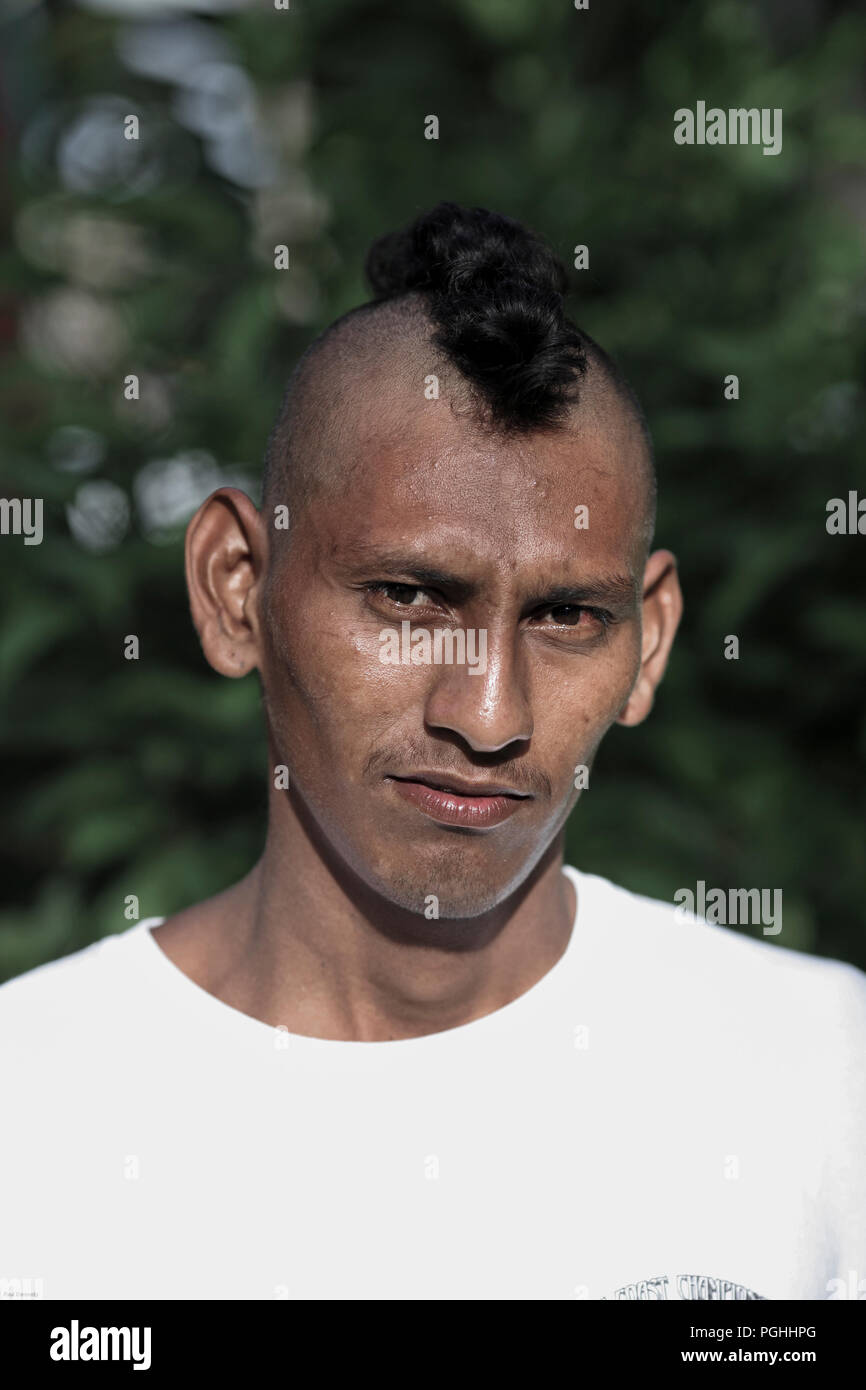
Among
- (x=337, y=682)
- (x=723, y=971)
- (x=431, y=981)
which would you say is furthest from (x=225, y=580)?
(x=723, y=971)

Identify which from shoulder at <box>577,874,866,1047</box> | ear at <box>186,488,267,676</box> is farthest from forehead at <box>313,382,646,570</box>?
shoulder at <box>577,874,866,1047</box>

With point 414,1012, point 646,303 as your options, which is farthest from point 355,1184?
point 646,303

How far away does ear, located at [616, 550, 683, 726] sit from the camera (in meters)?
3.10

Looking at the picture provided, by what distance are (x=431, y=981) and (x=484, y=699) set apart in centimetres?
74

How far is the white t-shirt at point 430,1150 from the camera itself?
2721 mm

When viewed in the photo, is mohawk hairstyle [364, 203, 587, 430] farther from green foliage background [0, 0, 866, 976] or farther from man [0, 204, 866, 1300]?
green foliage background [0, 0, 866, 976]

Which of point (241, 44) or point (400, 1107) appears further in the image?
point (241, 44)

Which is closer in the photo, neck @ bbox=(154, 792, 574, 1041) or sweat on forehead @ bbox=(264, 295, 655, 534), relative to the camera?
sweat on forehead @ bbox=(264, 295, 655, 534)

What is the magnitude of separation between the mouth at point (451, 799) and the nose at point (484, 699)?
4.0 inches

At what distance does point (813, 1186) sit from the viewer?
2879 millimetres

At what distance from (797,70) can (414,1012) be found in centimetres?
530

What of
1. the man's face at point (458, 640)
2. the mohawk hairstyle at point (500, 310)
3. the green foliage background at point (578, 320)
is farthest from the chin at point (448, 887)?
the green foliage background at point (578, 320)
